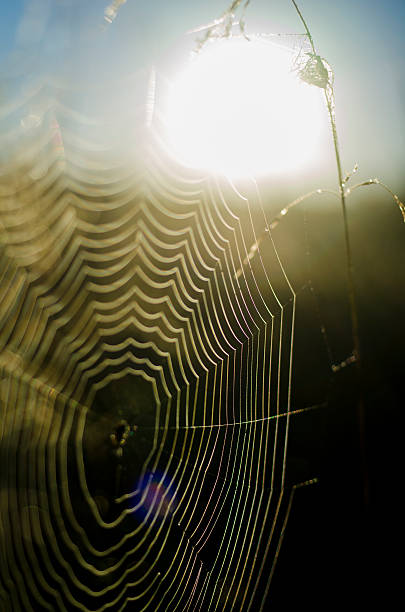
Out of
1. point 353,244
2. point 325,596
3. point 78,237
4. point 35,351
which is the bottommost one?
point 325,596

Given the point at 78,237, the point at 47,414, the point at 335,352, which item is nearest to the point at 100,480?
the point at 47,414

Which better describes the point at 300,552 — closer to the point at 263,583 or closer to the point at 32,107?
the point at 263,583

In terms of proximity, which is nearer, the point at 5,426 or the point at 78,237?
the point at 5,426

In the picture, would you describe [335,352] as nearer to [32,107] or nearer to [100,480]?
[100,480]

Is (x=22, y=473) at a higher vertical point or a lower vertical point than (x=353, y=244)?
lower

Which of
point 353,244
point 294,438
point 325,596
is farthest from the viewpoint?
point 353,244

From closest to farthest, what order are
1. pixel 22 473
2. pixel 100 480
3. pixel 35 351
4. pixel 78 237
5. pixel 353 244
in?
pixel 22 473 < pixel 35 351 < pixel 78 237 < pixel 100 480 < pixel 353 244

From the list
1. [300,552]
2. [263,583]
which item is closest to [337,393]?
[300,552]
